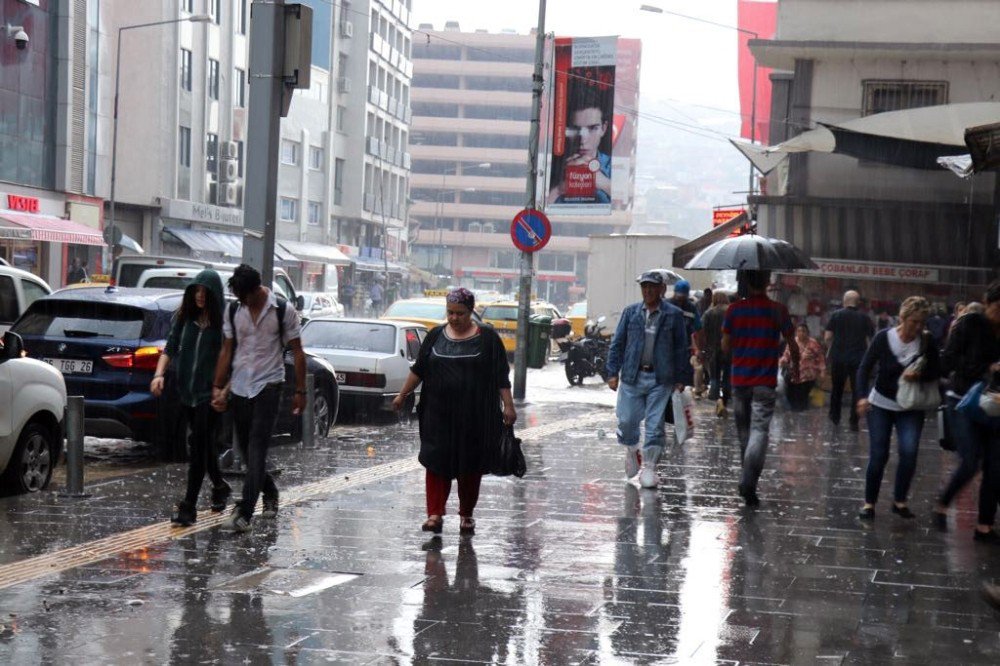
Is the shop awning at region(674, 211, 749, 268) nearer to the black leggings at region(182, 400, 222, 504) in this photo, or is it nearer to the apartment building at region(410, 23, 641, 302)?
the black leggings at region(182, 400, 222, 504)

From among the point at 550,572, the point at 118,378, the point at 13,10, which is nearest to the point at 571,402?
the point at 118,378

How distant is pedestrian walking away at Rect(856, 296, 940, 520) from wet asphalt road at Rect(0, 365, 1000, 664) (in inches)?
12.6

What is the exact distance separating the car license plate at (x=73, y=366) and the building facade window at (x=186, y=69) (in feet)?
143

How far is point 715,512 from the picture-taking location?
403 inches

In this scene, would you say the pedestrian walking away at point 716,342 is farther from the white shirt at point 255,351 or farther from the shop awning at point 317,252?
the shop awning at point 317,252

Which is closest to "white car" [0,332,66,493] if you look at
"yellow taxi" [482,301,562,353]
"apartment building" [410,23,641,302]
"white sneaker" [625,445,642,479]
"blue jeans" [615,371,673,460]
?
"blue jeans" [615,371,673,460]

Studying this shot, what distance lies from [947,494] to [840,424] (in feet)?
31.6

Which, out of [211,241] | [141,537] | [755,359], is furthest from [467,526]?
[211,241]

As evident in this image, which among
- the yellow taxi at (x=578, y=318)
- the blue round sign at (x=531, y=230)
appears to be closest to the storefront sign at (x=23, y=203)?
the yellow taxi at (x=578, y=318)

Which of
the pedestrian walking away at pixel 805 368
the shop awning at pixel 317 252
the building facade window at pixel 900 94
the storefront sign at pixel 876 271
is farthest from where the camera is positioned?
the shop awning at pixel 317 252

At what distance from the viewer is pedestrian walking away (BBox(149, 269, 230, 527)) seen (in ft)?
29.9

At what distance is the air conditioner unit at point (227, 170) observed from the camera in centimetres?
5857

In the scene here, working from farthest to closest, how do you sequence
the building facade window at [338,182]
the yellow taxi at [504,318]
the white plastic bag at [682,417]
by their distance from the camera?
the building facade window at [338,182] → the yellow taxi at [504,318] → the white plastic bag at [682,417]

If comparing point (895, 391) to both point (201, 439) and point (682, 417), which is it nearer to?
point (682, 417)
